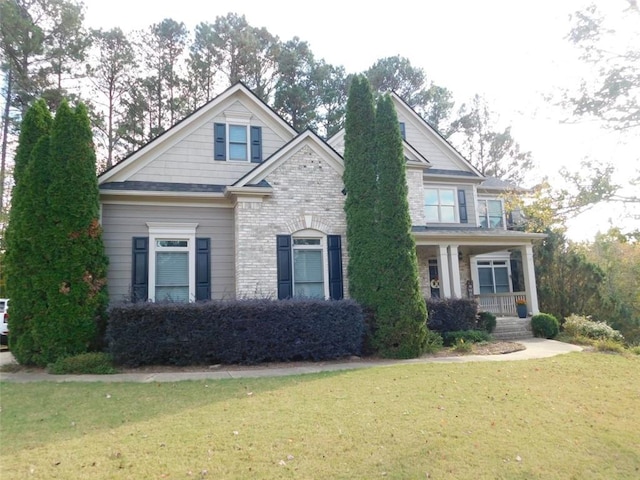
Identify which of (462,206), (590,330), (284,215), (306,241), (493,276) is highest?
(462,206)

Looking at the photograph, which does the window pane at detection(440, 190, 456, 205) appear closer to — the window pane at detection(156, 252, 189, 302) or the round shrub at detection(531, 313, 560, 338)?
the round shrub at detection(531, 313, 560, 338)

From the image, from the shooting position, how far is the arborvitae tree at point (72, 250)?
9.49m

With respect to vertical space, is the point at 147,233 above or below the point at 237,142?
below

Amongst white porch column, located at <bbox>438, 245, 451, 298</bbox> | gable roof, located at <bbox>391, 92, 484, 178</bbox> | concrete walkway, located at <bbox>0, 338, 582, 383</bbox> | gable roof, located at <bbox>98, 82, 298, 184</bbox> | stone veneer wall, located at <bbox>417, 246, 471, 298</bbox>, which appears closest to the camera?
concrete walkway, located at <bbox>0, 338, 582, 383</bbox>

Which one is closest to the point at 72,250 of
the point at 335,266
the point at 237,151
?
the point at 237,151

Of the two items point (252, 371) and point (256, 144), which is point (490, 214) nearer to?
point (256, 144)

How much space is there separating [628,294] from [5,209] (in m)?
33.6

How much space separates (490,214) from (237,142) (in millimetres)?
11953

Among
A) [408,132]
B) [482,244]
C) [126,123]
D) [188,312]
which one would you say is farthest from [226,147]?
[126,123]

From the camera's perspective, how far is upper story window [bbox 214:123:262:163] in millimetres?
13531

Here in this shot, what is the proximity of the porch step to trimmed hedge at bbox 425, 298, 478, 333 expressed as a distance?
170 centimetres

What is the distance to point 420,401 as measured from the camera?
20.7ft

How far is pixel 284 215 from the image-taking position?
12398 millimetres

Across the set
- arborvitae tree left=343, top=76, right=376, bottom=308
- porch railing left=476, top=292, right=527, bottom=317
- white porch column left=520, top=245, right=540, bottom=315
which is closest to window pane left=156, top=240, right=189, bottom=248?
arborvitae tree left=343, top=76, right=376, bottom=308
